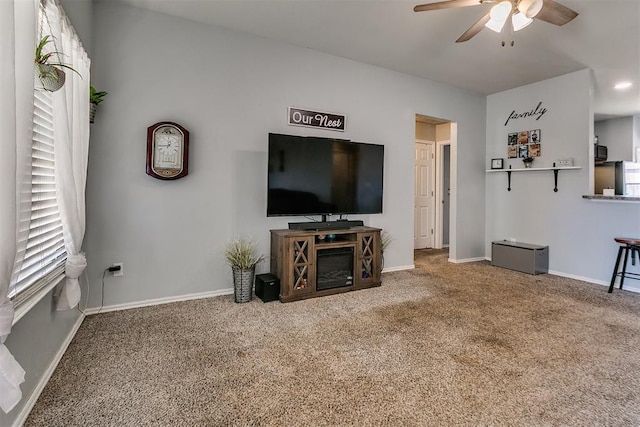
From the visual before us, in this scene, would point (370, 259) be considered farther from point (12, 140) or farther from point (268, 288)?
point (12, 140)

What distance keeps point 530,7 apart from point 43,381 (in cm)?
376

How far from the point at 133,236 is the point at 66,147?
1.20 m

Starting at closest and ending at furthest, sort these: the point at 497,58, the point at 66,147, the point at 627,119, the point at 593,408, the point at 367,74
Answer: the point at 593,408 < the point at 66,147 < the point at 497,58 < the point at 367,74 < the point at 627,119

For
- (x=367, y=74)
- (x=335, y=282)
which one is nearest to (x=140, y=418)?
(x=335, y=282)

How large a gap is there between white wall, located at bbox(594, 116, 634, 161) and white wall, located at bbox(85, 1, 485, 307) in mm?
6313

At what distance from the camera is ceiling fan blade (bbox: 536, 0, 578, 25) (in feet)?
7.26

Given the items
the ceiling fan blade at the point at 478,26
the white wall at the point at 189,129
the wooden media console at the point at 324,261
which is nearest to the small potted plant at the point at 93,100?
the white wall at the point at 189,129

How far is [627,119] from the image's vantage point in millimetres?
6648

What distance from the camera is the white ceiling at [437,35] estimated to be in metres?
2.85

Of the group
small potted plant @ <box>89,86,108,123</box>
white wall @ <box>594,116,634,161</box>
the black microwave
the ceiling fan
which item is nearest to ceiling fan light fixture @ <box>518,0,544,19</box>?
the ceiling fan

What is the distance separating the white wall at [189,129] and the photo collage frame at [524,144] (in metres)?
2.53

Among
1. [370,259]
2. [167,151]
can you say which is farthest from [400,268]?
[167,151]

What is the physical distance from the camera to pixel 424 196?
6262 millimetres

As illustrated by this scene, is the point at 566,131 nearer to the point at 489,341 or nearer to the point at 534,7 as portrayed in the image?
the point at 534,7
